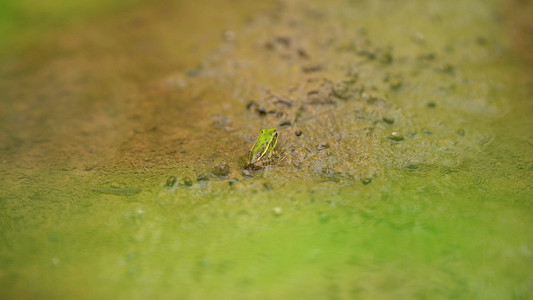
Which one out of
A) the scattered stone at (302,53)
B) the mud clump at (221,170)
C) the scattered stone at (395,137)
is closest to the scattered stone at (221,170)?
the mud clump at (221,170)

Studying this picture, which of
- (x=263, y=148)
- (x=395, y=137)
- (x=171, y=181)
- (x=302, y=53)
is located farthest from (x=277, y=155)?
(x=302, y=53)

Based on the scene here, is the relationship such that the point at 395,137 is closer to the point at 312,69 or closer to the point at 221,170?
the point at 312,69

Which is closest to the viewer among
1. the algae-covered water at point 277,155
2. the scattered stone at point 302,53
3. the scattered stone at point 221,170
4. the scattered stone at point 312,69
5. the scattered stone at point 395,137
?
the algae-covered water at point 277,155

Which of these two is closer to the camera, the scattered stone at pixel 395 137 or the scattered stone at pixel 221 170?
the scattered stone at pixel 221 170

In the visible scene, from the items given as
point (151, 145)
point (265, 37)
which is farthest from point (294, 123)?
point (265, 37)

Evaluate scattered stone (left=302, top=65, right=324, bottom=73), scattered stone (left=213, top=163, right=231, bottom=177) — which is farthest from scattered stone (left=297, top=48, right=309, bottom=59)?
scattered stone (left=213, top=163, right=231, bottom=177)

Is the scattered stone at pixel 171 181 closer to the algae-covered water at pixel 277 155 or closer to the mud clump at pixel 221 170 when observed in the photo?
the algae-covered water at pixel 277 155

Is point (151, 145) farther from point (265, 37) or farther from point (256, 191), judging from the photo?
point (265, 37)
